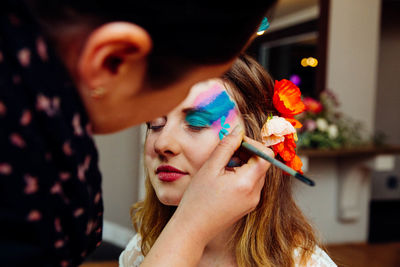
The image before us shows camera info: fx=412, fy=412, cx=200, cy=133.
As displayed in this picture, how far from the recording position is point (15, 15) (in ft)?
1.09

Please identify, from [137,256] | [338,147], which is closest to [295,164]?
[137,256]

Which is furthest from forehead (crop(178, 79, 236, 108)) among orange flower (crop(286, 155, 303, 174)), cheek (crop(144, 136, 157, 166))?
orange flower (crop(286, 155, 303, 174))

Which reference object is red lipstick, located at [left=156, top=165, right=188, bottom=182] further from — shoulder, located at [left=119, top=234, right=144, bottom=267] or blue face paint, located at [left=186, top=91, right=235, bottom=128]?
shoulder, located at [left=119, top=234, right=144, bottom=267]

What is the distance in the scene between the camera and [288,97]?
0.88m

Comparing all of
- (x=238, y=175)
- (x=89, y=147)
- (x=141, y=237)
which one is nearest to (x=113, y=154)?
(x=141, y=237)

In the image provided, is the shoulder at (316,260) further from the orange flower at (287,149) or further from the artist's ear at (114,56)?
the artist's ear at (114,56)

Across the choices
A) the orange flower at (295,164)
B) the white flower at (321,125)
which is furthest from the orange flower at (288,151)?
the white flower at (321,125)

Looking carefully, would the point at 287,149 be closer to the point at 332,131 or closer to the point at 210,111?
the point at 210,111

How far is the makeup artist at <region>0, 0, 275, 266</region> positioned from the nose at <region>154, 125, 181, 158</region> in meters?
0.42

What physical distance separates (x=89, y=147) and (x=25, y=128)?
7 centimetres

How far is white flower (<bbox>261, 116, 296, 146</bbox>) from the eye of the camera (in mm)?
852

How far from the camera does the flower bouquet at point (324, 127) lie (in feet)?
9.06

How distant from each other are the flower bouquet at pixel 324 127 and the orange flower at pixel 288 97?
6.05 feet

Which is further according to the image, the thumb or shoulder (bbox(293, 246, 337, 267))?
shoulder (bbox(293, 246, 337, 267))
